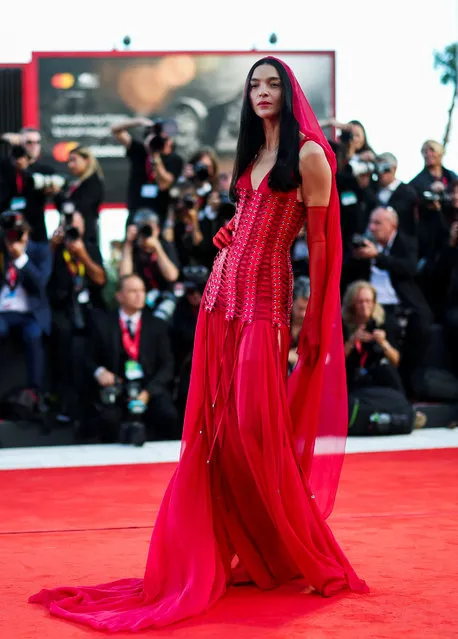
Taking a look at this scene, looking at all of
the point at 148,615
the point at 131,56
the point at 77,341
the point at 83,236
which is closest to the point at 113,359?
the point at 77,341

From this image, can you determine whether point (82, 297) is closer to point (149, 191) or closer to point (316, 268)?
point (149, 191)

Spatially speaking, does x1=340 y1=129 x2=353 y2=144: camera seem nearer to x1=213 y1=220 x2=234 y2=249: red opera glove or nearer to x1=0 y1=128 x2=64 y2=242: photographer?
x1=0 y1=128 x2=64 y2=242: photographer

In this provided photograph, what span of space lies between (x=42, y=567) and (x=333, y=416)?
1.03m

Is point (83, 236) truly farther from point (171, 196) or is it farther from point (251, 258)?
point (251, 258)

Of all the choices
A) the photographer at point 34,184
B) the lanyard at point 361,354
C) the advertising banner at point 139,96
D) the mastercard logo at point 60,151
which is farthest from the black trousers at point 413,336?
the mastercard logo at point 60,151

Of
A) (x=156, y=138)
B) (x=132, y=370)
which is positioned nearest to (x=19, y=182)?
(x=156, y=138)

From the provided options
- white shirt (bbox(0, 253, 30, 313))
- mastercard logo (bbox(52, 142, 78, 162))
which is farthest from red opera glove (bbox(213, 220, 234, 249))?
mastercard logo (bbox(52, 142, 78, 162))

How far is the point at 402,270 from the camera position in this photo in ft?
23.6

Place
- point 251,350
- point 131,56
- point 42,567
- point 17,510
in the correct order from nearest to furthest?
point 251,350, point 42,567, point 17,510, point 131,56

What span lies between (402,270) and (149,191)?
66.3 inches

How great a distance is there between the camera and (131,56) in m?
14.1

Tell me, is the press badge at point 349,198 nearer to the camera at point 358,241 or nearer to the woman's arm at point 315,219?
the camera at point 358,241

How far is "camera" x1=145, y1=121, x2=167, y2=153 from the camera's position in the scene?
742cm

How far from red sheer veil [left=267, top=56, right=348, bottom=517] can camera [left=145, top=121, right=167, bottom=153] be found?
13.5 ft
